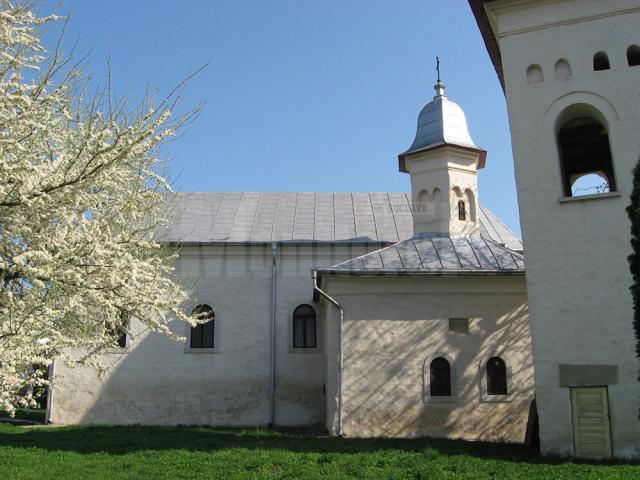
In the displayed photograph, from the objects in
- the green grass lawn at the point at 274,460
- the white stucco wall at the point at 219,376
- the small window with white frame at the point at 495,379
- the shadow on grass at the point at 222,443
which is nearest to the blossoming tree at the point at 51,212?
the green grass lawn at the point at 274,460

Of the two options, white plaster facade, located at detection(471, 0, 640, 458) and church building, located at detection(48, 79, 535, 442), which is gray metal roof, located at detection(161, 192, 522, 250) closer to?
church building, located at detection(48, 79, 535, 442)

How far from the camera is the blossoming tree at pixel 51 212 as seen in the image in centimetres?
559

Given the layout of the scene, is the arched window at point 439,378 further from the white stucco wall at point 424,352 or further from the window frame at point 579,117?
the window frame at point 579,117

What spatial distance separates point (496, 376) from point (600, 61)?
23.3 ft

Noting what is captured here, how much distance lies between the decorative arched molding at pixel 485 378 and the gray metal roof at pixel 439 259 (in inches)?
73.4

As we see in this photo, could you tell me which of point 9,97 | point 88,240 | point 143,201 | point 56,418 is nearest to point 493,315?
point 143,201

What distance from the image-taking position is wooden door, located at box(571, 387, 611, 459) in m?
9.74

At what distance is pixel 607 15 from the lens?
11.2 m

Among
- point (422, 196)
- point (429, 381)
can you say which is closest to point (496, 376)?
point (429, 381)

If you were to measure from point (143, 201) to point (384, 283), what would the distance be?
26.4 feet

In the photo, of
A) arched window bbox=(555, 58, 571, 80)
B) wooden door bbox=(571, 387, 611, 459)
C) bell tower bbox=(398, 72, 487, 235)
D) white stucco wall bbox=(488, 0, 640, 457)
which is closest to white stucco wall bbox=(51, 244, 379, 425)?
bell tower bbox=(398, 72, 487, 235)

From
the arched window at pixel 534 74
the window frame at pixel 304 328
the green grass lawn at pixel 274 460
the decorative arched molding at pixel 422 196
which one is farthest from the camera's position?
the window frame at pixel 304 328

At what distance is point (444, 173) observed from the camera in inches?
667

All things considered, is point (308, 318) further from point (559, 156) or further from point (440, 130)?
point (559, 156)
